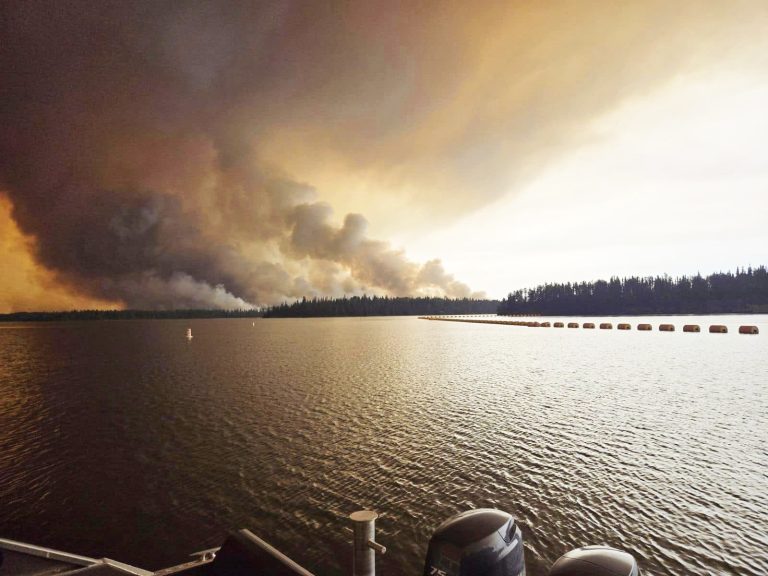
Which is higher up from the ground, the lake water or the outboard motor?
the outboard motor

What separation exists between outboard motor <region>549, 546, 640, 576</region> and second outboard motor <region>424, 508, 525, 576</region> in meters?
1.11

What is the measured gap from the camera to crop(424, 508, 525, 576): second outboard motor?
28.3ft

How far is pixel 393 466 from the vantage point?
22.3 meters

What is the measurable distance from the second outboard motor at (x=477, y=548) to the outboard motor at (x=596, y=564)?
1109 millimetres

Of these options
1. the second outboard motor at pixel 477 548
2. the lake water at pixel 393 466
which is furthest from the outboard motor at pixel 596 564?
the lake water at pixel 393 466

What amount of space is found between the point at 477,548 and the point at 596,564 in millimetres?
2190

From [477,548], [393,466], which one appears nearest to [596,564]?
[477,548]

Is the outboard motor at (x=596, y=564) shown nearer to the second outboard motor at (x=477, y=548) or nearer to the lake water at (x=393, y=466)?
the second outboard motor at (x=477, y=548)

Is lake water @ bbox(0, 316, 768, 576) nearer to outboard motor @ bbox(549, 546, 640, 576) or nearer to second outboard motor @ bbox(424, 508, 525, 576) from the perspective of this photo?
second outboard motor @ bbox(424, 508, 525, 576)

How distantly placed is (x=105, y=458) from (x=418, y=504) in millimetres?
19836

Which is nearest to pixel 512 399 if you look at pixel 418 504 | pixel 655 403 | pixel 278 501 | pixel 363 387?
pixel 655 403

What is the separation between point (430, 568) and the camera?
29.5 feet

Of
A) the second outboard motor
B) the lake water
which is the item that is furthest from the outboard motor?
the lake water

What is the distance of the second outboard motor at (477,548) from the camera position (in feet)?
28.3
